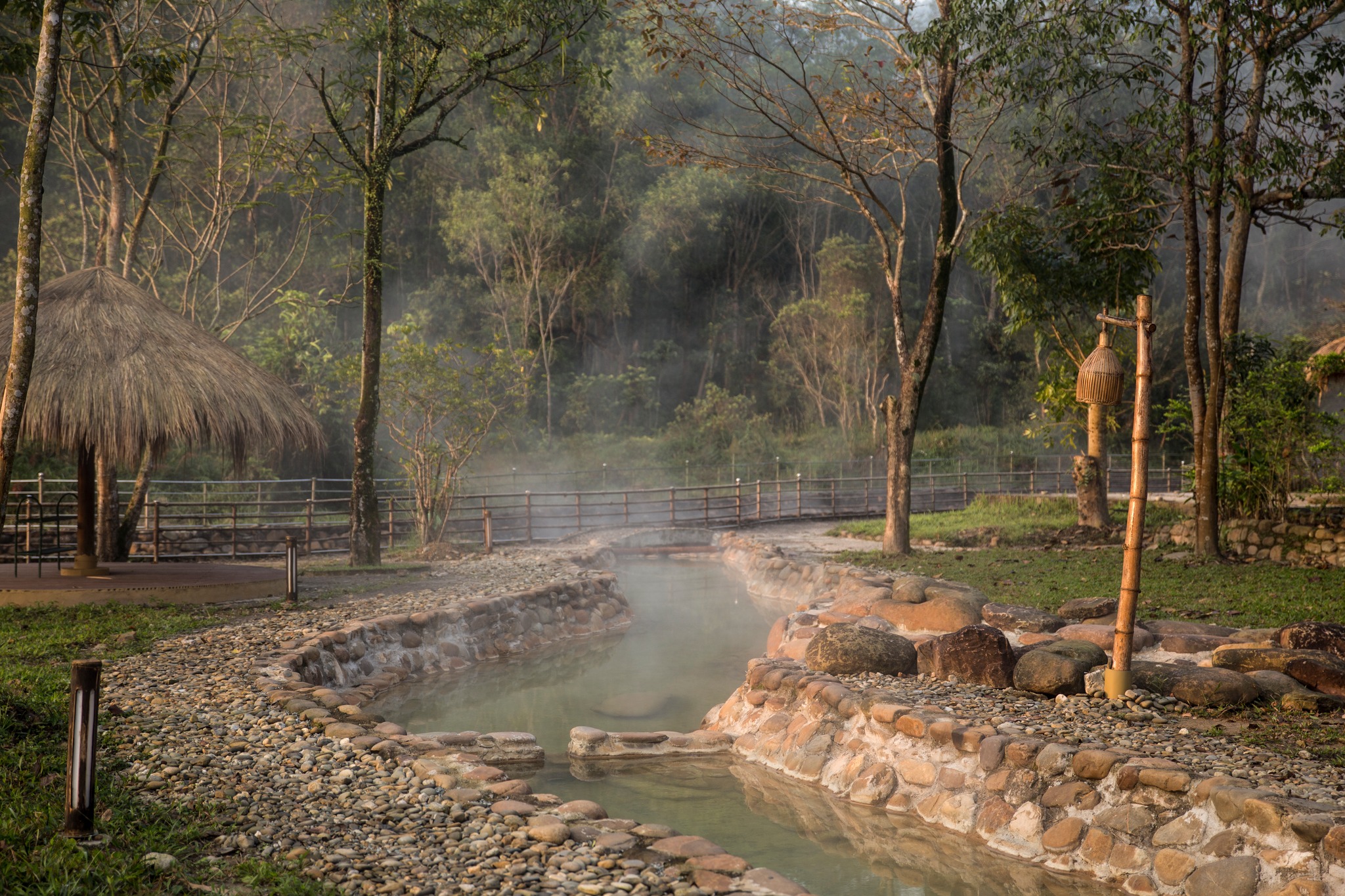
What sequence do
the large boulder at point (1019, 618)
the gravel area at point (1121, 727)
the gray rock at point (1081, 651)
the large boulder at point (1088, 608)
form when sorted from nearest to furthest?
the gravel area at point (1121, 727)
the gray rock at point (1081, 651)
the large boulder at point (1019, 618)
the large boulder at point (1088, 608)

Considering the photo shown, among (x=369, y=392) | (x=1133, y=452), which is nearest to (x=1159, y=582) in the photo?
(x=1133, y=452)

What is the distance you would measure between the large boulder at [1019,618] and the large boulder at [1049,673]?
39.3 inches

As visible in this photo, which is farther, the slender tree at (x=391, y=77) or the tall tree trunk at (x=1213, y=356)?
the slender tree at (x=391, y=77)

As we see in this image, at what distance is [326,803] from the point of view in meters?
4.00

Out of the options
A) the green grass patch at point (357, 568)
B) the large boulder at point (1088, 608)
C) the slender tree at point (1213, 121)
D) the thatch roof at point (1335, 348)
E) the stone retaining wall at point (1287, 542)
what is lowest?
the green grass patch at point (357, 568)

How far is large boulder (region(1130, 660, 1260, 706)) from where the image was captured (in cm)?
498

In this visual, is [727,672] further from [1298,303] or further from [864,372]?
[1298,303]

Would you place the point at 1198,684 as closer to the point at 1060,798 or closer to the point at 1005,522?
the point at 1060,798

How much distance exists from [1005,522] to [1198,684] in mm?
10070

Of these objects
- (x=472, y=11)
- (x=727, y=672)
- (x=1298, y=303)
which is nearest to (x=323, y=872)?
(x=727, y=672)

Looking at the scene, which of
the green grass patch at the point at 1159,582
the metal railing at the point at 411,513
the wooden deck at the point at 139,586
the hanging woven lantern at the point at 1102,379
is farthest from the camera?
the metal railing at the point at 411,513

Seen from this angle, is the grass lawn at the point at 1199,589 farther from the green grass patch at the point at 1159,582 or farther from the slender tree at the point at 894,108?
the slender tree at the point at 894,108

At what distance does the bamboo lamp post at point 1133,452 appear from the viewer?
516 centimetres

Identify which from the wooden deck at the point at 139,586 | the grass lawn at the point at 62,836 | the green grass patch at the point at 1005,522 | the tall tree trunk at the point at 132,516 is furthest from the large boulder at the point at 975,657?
the tall tree trunk at the point at 132,516
